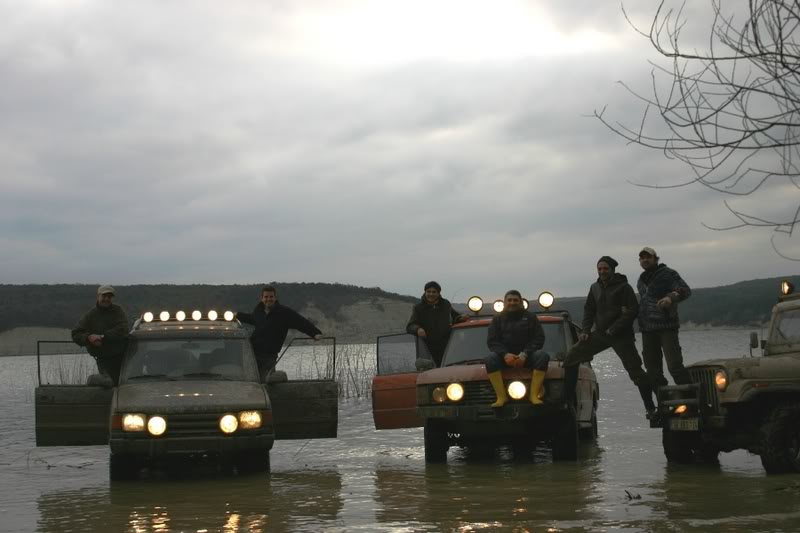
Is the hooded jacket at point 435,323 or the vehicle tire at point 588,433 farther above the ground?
the hooded jacket at point 435,323

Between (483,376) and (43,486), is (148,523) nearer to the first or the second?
(43,486)

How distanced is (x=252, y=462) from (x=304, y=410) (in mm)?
919

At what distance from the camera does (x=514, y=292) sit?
14.2m

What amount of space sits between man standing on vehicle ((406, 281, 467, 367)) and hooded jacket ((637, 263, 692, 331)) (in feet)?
9.83

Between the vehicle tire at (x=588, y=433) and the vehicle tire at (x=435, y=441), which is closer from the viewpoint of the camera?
the vehicle tire at (x=435, y=441)

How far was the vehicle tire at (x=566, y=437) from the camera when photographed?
13.7 metres

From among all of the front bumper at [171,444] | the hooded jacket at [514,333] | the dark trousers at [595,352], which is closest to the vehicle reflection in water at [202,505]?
the front bumper at [171,444]

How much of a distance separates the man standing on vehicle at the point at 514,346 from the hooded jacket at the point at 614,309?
715 mm

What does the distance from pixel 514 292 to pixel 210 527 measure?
5.94 m

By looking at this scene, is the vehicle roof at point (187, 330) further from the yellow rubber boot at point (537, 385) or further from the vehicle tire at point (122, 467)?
the yellow rubber boot at point (537, 385)

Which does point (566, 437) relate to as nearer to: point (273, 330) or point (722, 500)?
point (722, 500)

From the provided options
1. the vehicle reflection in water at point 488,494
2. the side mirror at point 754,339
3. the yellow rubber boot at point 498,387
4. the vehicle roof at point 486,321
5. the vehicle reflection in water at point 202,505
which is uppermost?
the vehicle roof at point 486,321

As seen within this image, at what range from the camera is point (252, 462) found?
43.4 ft

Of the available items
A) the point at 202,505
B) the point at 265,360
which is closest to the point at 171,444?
the point at 202,505
